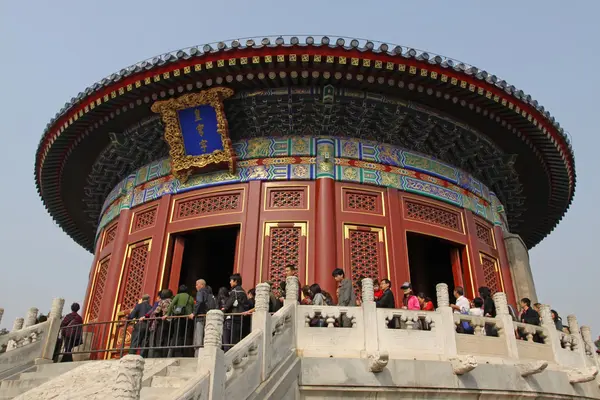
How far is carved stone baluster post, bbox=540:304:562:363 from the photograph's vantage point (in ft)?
27.2

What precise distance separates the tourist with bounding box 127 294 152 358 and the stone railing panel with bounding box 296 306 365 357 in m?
2.26

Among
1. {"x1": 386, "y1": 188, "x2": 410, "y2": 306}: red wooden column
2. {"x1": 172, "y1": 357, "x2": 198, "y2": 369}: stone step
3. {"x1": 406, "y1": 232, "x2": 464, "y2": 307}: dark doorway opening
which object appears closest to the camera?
{"x1": 172, "y1": 357, "x2": 198, "y2": 369}: stone step

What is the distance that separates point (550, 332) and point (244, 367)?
5068mm

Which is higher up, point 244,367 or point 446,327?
point 446,327

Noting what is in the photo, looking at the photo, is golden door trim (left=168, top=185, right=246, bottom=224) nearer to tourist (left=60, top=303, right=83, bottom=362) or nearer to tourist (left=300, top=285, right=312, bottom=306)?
tourist (left=60, top=303, right=83, bottom=362)

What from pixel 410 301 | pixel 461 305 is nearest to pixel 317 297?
pixel 410 301

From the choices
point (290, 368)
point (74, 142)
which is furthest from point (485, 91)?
point (74, 142)

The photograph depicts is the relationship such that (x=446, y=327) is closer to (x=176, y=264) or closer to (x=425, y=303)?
(x=425, y=303)

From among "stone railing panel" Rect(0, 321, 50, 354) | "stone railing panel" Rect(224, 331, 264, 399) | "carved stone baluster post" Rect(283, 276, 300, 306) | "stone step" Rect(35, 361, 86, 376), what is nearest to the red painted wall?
"stone railing panel" Rect(0, 321, 50, 354)

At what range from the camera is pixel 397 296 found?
32.6 feet

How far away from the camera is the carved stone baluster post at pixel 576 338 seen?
8.84m

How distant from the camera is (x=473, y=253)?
1115 cm

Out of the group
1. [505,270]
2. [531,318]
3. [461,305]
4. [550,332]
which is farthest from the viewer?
[505,270]

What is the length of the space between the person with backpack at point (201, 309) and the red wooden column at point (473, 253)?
5558 millimetres
